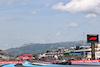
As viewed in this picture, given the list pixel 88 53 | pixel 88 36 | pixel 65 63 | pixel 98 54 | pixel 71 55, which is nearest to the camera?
pixel 65 63

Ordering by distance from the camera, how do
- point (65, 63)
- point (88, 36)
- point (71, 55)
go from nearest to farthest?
point (65, 63) → point (88, 36) → point (71, 55)

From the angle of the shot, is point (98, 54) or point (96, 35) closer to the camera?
point (96, 35)

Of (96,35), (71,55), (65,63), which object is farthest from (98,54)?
(65,63)

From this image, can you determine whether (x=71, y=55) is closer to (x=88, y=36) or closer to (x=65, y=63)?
(x=88, y=36)

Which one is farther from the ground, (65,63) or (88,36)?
(88,36)

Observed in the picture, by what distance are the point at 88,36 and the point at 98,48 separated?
218ft

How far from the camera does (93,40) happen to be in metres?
119

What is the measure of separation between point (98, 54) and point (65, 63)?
89148 millimetres

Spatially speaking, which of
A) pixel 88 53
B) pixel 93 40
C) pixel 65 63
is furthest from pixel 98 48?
pixel 65 63

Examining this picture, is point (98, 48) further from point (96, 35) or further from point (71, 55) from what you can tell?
point (96, 35)

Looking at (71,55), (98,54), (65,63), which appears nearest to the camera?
(65,63)

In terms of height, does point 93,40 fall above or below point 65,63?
above

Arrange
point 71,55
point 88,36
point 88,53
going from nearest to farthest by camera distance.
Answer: point 88,36 → point 88,53 → point 71,55

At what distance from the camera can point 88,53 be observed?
6826 inches
